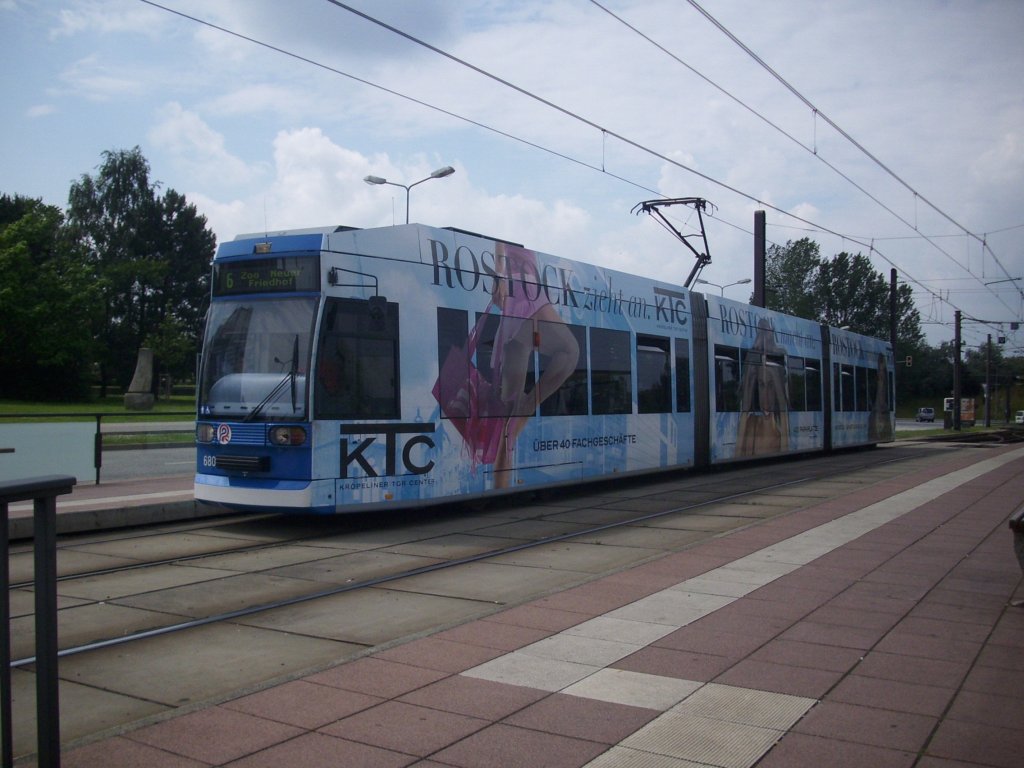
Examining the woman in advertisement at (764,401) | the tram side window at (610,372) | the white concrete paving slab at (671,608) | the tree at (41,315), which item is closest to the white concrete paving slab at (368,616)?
the white concrete paving slab at (671,608)

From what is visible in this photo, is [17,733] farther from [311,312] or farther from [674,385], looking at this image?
[674,385]

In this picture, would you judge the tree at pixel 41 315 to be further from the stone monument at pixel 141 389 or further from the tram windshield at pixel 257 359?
the tram windshield at pixel 257 359

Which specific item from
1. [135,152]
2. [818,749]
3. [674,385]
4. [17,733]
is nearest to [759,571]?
[818,749]

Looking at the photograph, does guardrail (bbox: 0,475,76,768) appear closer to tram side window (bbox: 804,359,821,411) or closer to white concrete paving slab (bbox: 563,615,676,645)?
white concrete paving slab (bbox: 563,615,676,645)

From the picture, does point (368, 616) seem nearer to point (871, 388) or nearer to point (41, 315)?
point (871, 388)

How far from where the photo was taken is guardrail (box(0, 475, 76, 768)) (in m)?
3.50

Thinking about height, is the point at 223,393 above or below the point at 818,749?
above


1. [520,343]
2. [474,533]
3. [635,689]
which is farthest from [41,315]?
[635,689]

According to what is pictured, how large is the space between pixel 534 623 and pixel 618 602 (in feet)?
3.07

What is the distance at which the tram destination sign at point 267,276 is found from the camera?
10781mm

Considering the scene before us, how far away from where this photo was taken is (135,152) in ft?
250

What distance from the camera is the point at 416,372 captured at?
11.5 meters

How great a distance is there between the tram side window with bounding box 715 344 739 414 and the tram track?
4.93 feet

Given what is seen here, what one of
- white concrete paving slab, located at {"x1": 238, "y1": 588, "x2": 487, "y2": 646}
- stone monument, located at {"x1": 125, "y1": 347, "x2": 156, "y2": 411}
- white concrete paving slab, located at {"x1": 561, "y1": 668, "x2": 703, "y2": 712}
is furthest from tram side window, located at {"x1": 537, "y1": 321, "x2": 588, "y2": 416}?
stone monument, located at {"x1": 125, "y1": 347, "x2": 156, "y2": 411}
